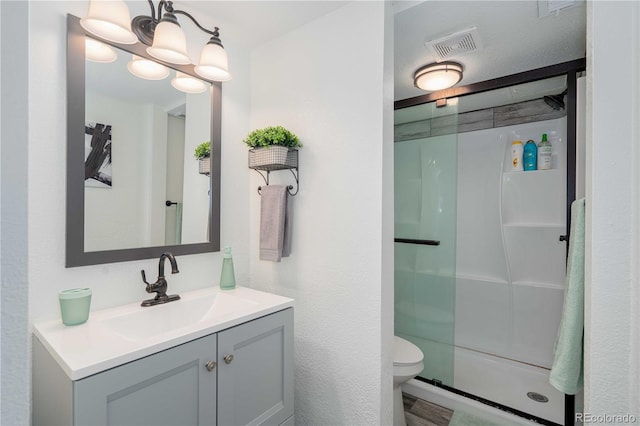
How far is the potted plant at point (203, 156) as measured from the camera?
5.13 ft

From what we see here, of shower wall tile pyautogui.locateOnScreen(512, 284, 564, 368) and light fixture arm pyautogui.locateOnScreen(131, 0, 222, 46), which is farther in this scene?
shower wall tile pyautogui.locateOnScreen(512, 284, 564, 368)

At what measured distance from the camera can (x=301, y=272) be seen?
1.62 m

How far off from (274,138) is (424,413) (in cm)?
194

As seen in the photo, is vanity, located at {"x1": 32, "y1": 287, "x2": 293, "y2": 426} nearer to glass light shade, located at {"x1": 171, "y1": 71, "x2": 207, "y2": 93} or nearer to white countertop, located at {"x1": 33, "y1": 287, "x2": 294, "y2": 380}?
white countertop, located at {"x1": 33, "y1": 287, "x2": 294, "y2": 380}

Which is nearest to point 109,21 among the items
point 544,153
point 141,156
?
point 141,156

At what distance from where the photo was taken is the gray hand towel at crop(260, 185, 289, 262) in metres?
1.59

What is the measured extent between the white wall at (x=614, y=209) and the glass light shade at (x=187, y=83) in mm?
1622

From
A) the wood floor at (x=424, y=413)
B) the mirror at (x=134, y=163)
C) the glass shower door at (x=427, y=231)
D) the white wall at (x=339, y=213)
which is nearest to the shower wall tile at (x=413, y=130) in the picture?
the glass shower door at (x=427, y=231)

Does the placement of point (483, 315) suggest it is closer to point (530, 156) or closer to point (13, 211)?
point (530, 156)

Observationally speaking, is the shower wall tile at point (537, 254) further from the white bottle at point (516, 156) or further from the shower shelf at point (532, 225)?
the white bottle at point (516, 156)

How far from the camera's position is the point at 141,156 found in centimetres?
136

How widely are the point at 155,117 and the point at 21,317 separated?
4.54ft

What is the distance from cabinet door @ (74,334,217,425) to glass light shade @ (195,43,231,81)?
120 cm

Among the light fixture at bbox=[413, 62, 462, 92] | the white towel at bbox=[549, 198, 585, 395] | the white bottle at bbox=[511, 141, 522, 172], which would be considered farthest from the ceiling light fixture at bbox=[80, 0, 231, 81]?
the white bottle at bbox=[511, 141, 522, 172]
